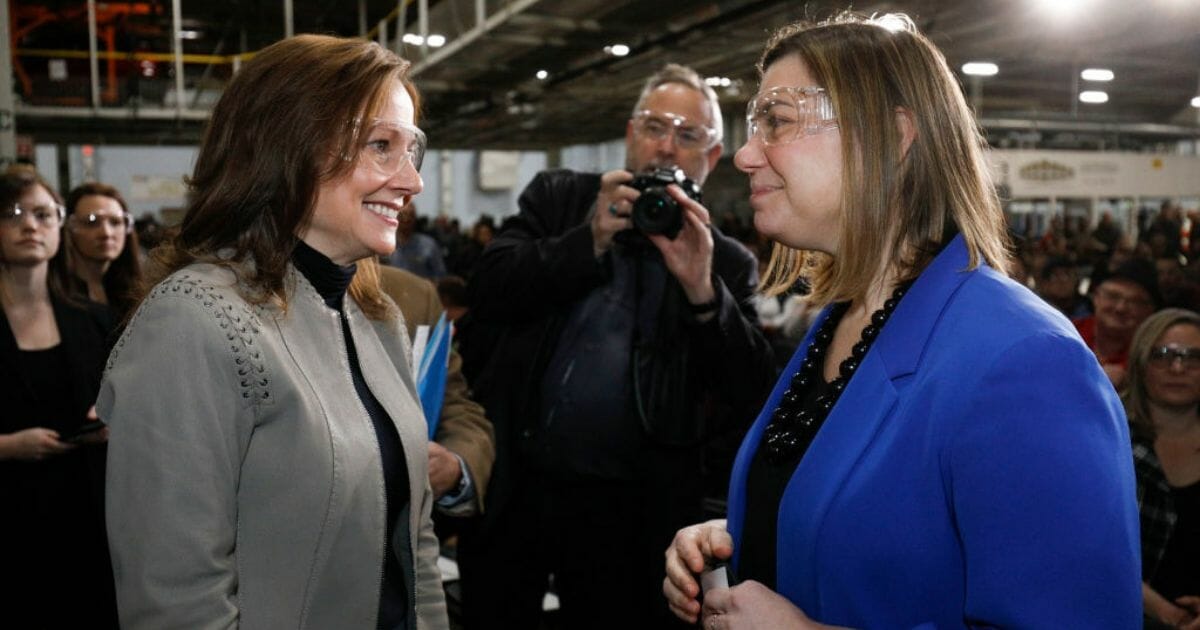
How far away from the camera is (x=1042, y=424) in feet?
3.34

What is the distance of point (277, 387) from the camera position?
1.31m

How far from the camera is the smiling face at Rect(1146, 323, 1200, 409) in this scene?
3.04m

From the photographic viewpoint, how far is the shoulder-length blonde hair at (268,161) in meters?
1.40

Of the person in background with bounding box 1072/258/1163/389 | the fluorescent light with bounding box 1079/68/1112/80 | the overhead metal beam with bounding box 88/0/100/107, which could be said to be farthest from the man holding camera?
the overhead metal beam with bounding box 88/0/100/107

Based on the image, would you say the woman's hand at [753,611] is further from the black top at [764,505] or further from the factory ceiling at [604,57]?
the factory ceiling at [604,57]

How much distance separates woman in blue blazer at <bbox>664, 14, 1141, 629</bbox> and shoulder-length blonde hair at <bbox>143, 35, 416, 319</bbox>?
0.64 meters

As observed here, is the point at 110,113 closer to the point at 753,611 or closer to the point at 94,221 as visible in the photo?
the point at 94,221

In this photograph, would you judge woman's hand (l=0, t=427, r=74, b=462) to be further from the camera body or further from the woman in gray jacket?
the camera body

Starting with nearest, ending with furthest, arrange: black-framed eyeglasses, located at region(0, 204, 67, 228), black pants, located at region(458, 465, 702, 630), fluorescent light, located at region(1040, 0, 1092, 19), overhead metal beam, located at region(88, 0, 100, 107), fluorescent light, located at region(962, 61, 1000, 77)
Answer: black pants, located at region(458, 465, 702, 630) < black-framed eyeglasses, located at region(0, 204, 67, 228) < fluorescent light, located at region(1040, 0, 1092, 19) < fluorescent light, located at region(962, 61, 1000, 77) < overhead metal beam, located at region(88, 0, 100, 107)

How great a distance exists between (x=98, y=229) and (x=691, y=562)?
328 centimetres

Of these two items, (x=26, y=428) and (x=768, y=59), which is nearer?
(x=768, y=59)

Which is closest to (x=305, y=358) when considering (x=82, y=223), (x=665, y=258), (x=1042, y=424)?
(x=1042, y=424)

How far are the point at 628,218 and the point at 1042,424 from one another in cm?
153

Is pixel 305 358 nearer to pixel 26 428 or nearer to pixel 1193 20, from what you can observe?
pixel 26 428
